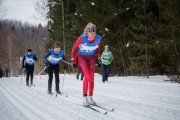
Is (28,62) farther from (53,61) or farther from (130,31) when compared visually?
(130,31)

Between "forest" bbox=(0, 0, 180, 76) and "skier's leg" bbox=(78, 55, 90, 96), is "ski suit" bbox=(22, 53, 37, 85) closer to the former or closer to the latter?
"forest" bbox=(0, 0, 180, 76)

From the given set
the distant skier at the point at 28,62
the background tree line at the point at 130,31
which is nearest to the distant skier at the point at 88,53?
the background tree line at the point at 130,31

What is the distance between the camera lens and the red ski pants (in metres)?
6.04

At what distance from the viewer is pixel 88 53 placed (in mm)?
6199

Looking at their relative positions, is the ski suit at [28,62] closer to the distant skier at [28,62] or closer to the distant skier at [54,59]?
the distant skier at [28,62]

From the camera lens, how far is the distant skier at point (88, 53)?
6.00 m

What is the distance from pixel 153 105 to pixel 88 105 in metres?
1.50

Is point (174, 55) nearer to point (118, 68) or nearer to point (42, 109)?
point (42, 109)

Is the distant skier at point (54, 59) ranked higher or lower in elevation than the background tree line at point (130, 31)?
lower

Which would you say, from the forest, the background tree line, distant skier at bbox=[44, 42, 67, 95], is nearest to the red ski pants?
distant skier at bbox=[44, 42, 67, 95]

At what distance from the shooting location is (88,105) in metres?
5.78

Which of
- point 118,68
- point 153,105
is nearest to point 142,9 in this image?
point 118,68

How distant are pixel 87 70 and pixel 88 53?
437mm

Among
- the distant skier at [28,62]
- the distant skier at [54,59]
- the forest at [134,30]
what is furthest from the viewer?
the distant skier at [28,62]
